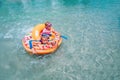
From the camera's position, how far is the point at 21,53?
8.52 m

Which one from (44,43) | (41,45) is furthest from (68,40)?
(41,45)

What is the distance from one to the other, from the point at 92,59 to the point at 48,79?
2.14 metres

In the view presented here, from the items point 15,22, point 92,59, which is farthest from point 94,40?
point 15,22

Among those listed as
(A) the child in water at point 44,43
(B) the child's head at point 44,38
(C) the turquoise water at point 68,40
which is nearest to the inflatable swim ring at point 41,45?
(A) the child in water at point 44,43

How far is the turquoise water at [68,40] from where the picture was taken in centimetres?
746

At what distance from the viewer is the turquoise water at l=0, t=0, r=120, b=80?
24.5 feet

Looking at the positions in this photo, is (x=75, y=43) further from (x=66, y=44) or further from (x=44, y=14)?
(x=44, y=14)

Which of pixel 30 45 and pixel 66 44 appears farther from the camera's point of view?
pixel 66 44

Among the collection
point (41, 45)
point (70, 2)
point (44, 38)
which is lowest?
point (41, 45)

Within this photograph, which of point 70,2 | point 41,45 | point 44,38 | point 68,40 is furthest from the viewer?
point 70,2

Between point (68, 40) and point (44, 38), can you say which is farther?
point (68, 40)

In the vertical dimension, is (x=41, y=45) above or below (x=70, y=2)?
below

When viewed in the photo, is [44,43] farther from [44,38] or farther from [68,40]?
[68,40]

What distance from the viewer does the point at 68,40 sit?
948 centimetres
